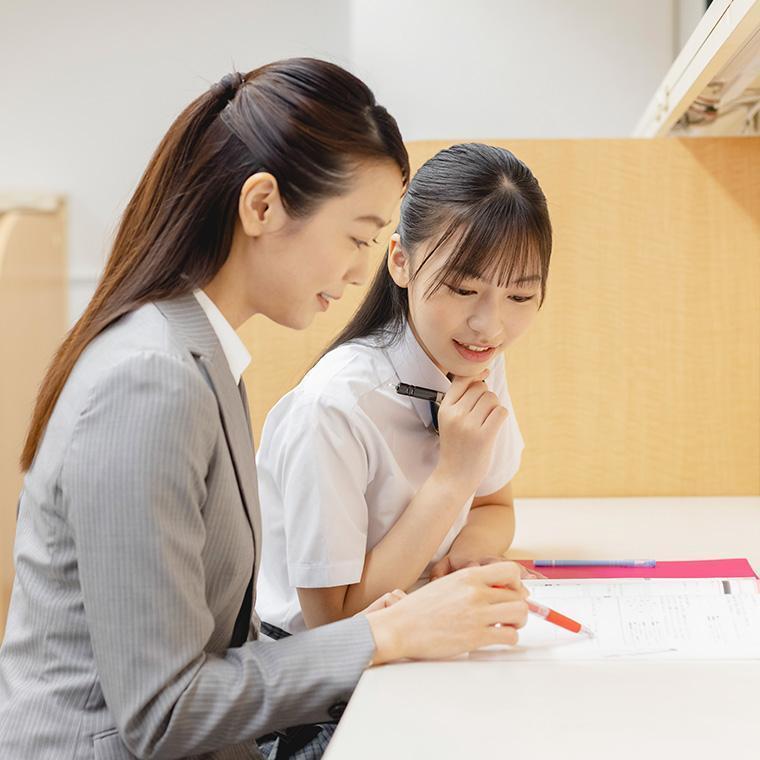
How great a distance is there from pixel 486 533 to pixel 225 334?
522 mm

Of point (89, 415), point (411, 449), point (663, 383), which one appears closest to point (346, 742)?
point (89, 415)

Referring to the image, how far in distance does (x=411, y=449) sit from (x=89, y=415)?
51cm

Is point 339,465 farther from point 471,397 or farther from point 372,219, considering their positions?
point 372,219

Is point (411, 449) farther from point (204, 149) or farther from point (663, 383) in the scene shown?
point (663, 383)

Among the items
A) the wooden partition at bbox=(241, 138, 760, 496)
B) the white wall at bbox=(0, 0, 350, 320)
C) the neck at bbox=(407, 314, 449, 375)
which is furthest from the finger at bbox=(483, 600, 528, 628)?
the white wall at bbox=(0, 0, 350, 320)

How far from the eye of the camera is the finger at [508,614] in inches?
30.8

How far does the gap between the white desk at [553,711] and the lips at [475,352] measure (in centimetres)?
42

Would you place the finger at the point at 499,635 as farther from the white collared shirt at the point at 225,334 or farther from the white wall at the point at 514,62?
the white wall at the point at 514,62

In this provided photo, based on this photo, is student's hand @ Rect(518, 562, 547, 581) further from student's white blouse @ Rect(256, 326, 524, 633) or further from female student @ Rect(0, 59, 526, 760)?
female student @ Rect(0, 59, 526, 760)

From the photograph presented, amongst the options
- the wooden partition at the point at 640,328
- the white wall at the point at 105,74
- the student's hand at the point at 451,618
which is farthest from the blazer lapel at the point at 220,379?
the white wall at the point at 105,74

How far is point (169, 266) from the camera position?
769mm

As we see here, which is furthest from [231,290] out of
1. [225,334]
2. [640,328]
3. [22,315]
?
[22,315]

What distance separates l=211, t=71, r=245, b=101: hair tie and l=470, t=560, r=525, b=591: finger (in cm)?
45

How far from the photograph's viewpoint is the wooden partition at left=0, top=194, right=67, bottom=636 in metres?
2.21
